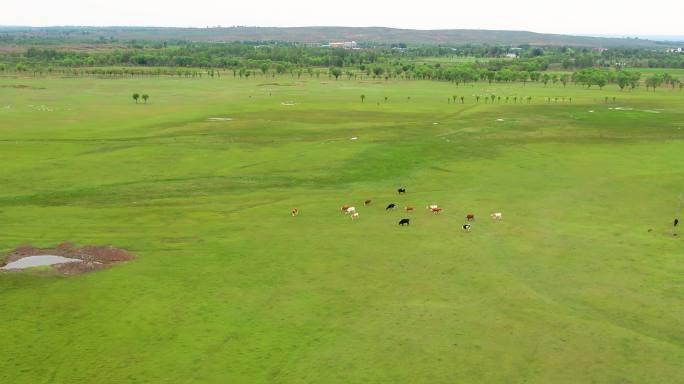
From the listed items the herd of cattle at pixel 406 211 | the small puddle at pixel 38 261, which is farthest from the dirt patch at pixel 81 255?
the herd of cattle at pixel 406 211

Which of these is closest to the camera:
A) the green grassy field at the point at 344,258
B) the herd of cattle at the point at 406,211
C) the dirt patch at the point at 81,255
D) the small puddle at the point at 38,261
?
the green grassy field at the point at 344,258

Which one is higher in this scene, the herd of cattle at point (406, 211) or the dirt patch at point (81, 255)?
the herd of cattle at point (406, 211)

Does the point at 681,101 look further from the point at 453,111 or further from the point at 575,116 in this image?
the point at 453,111

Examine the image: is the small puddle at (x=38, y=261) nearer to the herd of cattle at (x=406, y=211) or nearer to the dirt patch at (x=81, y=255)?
the dirt patch at (x=81, y=255)

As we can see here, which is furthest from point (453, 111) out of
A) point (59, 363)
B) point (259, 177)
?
point (59, 363)

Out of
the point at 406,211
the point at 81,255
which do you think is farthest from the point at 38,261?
the point at 406,211

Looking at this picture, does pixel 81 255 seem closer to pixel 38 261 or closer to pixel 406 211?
pixel 38 261
